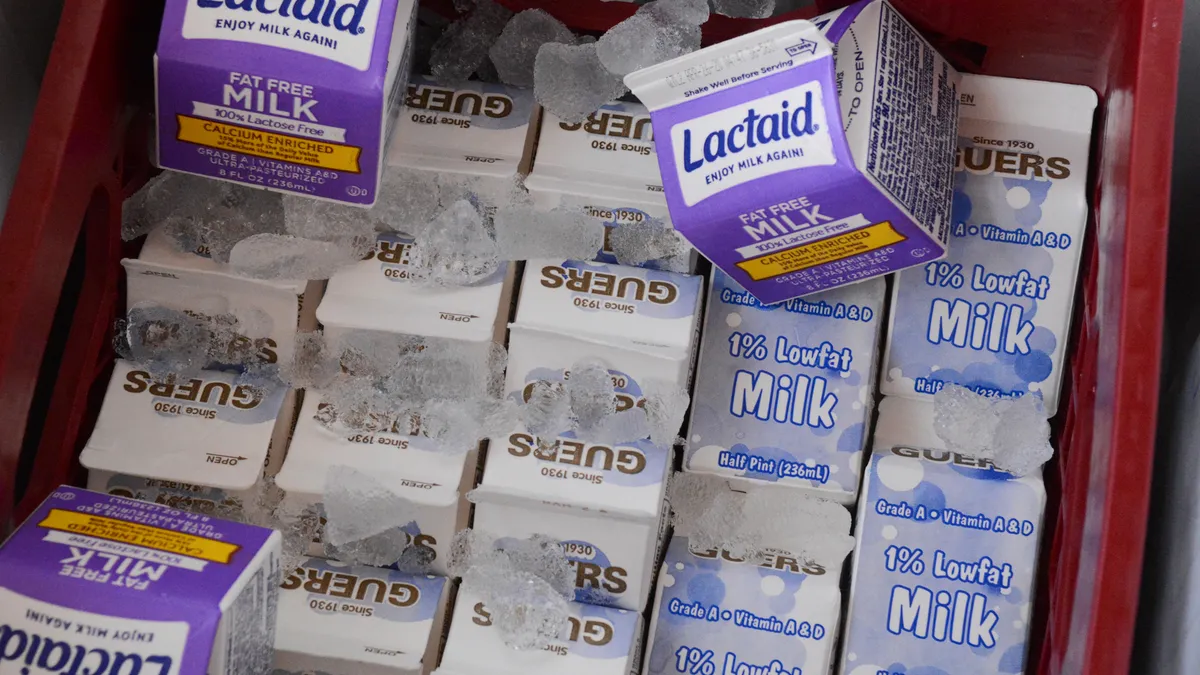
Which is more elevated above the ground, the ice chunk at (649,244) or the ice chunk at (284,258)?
the ice chunk at (649,244)

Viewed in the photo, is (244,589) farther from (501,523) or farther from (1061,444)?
(1061,444)

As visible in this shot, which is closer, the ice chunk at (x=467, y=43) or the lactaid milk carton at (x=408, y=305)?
the lactaid milk carton at (x=408, y=305)

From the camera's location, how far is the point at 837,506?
153 cm

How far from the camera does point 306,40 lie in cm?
141

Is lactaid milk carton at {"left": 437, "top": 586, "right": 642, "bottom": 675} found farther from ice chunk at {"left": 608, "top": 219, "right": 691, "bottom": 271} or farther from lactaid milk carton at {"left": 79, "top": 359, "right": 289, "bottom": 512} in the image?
ice chunk at {"left": 608, "top": 219, "right": 691, "bottom": 271}

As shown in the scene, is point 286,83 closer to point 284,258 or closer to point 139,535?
point 284,258

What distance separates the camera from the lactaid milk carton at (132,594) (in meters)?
1.21

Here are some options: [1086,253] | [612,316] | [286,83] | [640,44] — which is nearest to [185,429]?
[286,83]

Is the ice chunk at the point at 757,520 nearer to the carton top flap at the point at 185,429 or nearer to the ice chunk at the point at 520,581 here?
the ice chunk at the point at 520,581

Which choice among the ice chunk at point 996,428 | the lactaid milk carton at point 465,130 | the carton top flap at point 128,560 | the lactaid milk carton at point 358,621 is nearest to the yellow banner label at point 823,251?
the ice chunk at point 996,428

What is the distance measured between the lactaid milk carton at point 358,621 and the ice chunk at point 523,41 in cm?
71

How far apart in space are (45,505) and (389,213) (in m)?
0.56

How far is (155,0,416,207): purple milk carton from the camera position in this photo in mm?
1406

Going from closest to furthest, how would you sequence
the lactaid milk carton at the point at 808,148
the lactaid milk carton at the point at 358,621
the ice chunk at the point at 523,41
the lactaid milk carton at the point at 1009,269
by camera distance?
the lactaid milk carton at the point at 808,148 → the lactaid milk carton at the point at 358,621 → the lactaid milk carton at the point at 1009,269 → the ice chunk at the point at 523,41
